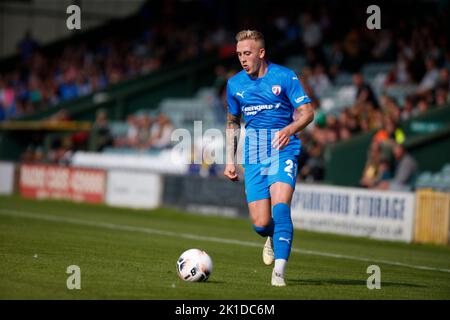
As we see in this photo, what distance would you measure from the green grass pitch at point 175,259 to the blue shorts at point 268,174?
1007mm

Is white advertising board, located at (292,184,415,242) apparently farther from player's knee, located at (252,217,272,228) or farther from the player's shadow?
player's knee, located at (252,217,272,228)

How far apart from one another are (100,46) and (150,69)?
4.93 meters

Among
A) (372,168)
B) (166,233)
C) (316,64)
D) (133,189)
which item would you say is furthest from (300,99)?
(316,64)

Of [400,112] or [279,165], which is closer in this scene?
[279,165]

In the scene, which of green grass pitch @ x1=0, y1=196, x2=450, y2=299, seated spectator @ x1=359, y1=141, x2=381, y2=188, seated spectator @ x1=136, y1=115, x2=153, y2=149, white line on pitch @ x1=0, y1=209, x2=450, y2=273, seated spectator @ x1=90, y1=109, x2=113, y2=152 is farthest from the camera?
seated spectator @ x1=90, y1=109, x2=113, y2=152

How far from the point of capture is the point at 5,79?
38.8 metres

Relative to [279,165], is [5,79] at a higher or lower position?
higher

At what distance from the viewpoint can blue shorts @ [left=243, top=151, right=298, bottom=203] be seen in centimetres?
1023

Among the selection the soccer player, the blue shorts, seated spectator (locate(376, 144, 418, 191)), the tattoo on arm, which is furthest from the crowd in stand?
the blue shorts

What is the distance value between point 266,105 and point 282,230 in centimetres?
147

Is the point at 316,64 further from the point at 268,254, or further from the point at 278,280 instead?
the point at 278,280

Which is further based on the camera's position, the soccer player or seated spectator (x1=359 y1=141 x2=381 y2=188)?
seated spectator (x1=359 y1=141 x2=381 y2=188)
